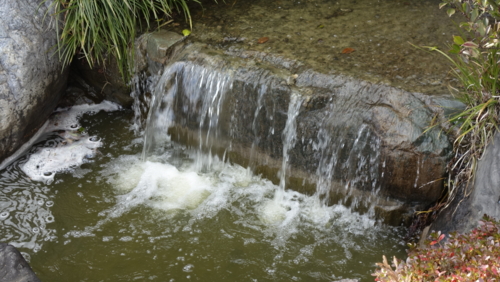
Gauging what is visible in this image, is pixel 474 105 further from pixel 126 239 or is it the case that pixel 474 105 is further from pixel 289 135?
pixel 126 239

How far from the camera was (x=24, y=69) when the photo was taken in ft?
13.6

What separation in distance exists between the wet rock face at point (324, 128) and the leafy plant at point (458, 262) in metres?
0.82

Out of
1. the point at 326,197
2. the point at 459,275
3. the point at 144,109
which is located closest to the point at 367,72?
the point at 326,197

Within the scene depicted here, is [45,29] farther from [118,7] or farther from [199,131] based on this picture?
[199,131]

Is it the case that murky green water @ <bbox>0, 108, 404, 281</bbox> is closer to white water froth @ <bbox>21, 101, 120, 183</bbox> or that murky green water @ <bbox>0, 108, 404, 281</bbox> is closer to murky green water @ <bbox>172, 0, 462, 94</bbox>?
white water froth @ <bbox>21, 101, 120, 183</bbox>

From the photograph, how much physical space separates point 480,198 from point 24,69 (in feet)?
12.4

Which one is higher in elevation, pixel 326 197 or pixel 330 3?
pixel 330 3

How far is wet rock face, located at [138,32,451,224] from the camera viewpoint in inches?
134

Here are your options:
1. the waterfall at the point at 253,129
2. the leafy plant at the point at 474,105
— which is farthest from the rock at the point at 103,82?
the leafy plant at the point at 474,105

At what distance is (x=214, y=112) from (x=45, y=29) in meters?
1.75

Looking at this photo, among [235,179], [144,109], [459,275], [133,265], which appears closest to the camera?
[459,275]

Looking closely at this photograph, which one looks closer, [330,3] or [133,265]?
[133,265]

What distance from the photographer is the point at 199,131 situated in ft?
14.3

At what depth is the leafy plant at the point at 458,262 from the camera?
7.37 ft
